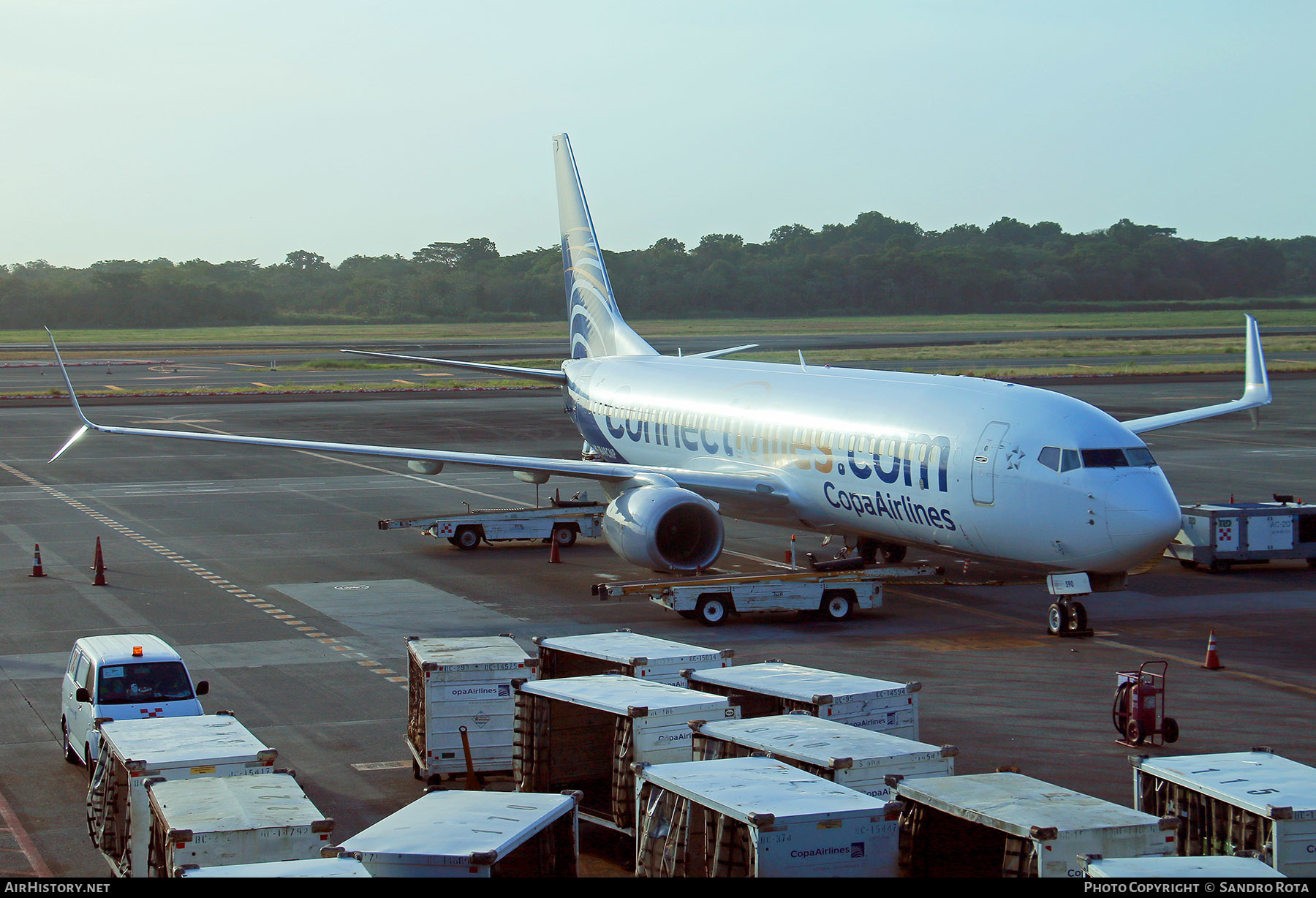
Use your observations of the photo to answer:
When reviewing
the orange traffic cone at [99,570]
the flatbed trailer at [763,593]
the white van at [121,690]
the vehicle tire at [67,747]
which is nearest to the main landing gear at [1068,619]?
the flatbed trailer at [763,593]

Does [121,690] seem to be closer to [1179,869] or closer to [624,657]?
[624,657]

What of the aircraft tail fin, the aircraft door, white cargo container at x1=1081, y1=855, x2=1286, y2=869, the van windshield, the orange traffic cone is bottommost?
the orange traffic cone

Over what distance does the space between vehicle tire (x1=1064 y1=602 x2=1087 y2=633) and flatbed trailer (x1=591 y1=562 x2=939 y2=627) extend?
3.05 m

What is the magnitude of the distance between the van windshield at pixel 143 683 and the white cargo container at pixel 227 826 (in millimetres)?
4508

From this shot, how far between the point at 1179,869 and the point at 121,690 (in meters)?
12.5

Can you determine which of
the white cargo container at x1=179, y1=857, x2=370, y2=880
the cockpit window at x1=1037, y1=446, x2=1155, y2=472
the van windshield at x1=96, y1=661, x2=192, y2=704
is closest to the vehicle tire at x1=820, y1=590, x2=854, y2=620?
the cockpit window at x1=1037, y1=446, x2=1155, y2=472

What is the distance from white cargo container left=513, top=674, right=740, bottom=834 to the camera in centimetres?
1442

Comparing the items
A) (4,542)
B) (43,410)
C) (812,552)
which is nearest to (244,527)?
(4,542)

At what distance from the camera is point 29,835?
577 inches

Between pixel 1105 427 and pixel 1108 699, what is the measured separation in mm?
5544

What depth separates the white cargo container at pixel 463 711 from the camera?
53.5 ft

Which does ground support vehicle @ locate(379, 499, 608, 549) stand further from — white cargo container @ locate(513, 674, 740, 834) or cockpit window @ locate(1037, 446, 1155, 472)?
white cargo container @ locate(513, 674, 740, 834)

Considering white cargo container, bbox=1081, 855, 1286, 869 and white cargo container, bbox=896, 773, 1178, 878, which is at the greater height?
white cargo container, bbox=1081, 855, 1286, 869

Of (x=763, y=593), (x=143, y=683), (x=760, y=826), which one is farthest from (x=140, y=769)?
(x=763, y=593)
